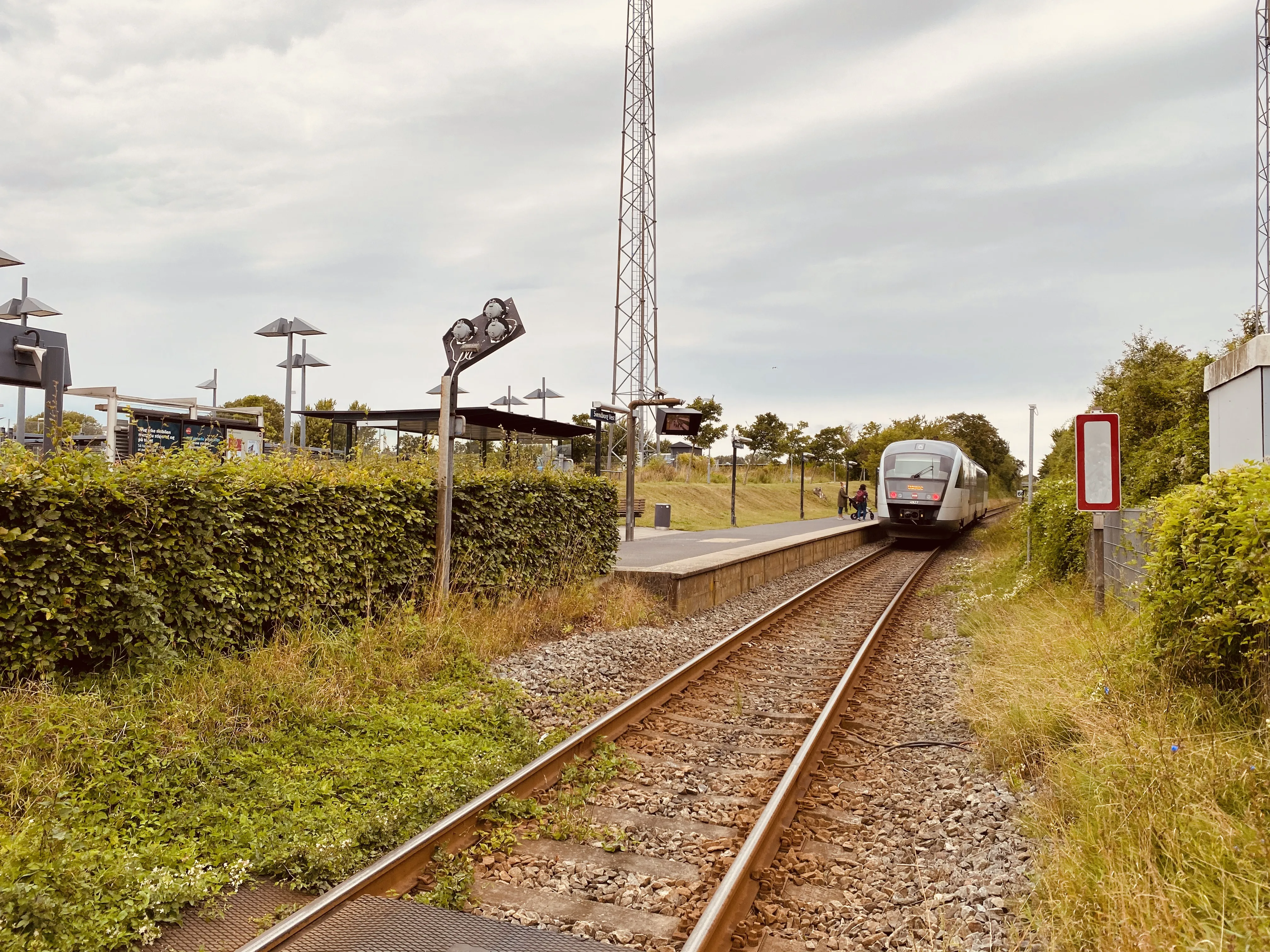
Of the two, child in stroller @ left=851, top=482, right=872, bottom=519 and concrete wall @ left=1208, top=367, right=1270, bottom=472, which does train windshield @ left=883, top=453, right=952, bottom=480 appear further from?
concrete wall @ left=1208, top=367, right=1270, bottom=472

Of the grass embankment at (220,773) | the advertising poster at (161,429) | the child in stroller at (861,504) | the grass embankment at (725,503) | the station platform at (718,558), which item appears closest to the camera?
the grass embankment at (220,773)

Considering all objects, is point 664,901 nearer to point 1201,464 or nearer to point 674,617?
point 674,617

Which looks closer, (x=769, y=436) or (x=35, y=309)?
(x=35, y=309)

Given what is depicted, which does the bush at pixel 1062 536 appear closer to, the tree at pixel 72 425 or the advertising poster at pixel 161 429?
the tree at pixel 72 425

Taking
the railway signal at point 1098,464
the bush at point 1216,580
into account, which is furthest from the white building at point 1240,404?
the bush at point 1216,580

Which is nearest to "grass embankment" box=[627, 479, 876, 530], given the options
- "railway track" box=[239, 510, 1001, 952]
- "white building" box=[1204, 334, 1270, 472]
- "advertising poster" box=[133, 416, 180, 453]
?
"advertising poster" box=[133, 416, 180, 453]

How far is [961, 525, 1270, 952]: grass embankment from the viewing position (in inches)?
112

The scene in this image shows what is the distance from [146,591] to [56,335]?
1088cm

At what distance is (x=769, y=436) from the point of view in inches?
2469

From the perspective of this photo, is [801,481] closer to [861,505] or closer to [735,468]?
[861,505]

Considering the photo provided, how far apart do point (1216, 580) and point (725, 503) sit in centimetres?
3718

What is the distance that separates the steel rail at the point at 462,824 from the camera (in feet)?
10.9

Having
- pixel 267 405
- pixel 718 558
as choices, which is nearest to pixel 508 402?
pixel 718 558

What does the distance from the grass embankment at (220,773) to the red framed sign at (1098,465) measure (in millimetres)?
5364
